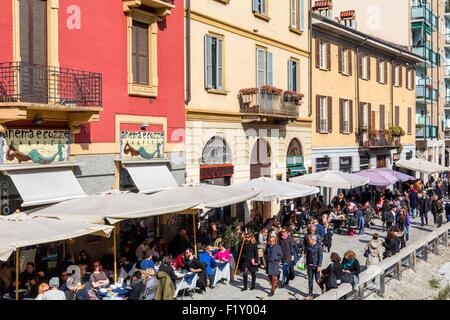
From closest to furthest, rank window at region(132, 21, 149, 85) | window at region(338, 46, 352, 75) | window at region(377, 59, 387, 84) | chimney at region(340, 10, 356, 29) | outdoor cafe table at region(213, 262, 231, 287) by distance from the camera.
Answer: outdoor cafe table at region(213, 262, 231, 287) < window at region(132, 21, 149, 85) < window at region(338, 46, 352, 75) < chimney at region(340, 10, 356, 29) < window at region(377, 59, 387, 84)

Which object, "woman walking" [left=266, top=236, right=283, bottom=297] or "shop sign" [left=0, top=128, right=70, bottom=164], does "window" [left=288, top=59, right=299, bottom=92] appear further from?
"shop sign" [left=0, top=128, right=70, bottom=164]

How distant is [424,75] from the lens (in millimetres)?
53000

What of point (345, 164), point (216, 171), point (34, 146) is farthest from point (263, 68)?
point (34, 146)

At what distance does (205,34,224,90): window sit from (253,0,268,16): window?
10.7ft

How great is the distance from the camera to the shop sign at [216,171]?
2391 centimetres

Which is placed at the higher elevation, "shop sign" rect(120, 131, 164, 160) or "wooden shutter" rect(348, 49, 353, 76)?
"wooden shutter" rect(348, 49, 353, 76)

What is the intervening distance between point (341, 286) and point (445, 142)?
2035 inches

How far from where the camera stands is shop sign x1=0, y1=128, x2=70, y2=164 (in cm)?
1580

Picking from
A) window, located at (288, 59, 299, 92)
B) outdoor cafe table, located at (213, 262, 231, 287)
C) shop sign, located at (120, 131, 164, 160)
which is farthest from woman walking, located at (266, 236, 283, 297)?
window, located at (288, 59, 299, 92)

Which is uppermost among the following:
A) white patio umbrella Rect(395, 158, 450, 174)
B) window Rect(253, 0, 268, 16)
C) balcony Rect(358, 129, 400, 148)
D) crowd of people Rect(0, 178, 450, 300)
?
window Rect(253, 0, 268, 16)

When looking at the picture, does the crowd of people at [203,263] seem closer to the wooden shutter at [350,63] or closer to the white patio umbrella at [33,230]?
the white patio umbrella at [33,230]

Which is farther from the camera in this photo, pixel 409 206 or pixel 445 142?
pixel 445 142
